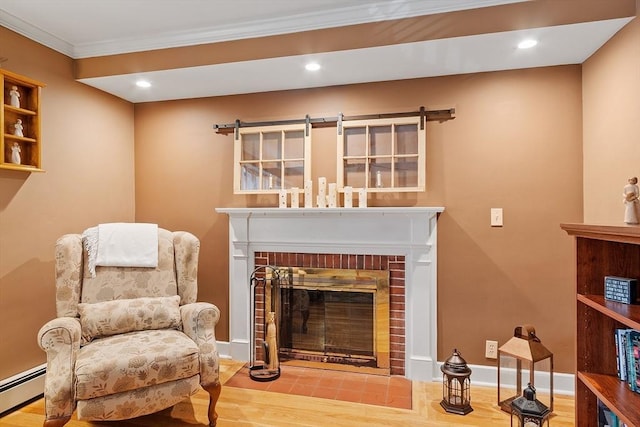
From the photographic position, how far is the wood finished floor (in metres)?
2.17

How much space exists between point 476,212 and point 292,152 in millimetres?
1478

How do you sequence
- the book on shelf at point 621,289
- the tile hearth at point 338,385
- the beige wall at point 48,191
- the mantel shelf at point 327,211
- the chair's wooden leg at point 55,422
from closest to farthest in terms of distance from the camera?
the book on shelf at point 621,289, the chair's wooden leg at point 55,422, the beige wall at point 48,191, the tile hearth at point 338,385, the mantel shelf at point 327,211

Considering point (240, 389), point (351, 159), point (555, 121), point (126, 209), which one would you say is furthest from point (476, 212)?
point (126, 209)

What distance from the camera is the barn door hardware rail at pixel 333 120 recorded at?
2701 millimetres

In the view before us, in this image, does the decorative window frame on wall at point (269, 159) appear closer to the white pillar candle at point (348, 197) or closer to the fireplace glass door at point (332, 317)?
the white pillar candle at point (348, 197)

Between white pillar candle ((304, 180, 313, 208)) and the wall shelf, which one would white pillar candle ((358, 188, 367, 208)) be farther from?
the wall shelf

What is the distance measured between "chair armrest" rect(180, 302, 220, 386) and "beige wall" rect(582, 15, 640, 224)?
2433mm

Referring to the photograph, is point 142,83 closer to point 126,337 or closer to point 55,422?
point 126,337

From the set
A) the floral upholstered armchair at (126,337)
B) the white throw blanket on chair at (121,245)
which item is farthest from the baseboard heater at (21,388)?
the white throw blanket on chair at (121,245)

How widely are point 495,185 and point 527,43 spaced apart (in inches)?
36.3

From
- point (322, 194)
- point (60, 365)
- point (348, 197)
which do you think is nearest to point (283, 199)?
point (322, 194)

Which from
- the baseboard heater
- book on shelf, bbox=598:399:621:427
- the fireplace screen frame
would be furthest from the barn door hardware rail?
the baseboard heater

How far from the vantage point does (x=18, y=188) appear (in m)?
2.37

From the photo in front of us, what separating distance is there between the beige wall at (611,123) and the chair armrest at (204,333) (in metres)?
2.43
